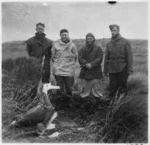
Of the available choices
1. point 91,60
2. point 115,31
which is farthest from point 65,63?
point 115,31

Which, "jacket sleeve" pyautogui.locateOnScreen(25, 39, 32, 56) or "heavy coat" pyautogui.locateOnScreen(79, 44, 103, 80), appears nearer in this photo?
"heavy coat" pyautogui.locateOnScreen(79, 44, 103, 80)

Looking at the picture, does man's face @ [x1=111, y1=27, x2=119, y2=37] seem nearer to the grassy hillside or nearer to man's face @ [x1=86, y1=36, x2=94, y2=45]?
the grassy hillside

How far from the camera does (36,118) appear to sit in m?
4.81

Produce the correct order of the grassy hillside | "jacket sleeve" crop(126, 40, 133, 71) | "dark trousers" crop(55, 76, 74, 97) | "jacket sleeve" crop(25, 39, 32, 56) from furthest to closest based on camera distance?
"jacket sleeve" crop(25, 39, 32, 56) < "dark trousers" crop(55, 76, 74, 97) < "jacket sleeve" crop(126, 40, 133, 71) < the grassy hillside

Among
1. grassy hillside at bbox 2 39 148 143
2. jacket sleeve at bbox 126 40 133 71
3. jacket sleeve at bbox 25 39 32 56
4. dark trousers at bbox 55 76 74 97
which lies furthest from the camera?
jacket sleeve at bbox 25 39 32 56

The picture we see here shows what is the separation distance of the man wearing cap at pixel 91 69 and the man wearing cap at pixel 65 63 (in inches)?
5.8

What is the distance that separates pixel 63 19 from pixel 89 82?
111 cm

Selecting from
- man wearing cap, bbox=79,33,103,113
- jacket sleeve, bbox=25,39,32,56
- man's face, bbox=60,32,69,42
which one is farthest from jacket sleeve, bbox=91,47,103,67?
jacket sleeve, bbox=25,39,32,56

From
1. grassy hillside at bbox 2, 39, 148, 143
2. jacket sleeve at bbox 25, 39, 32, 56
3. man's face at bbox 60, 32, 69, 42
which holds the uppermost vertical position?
→ man's face at bbox 60, 32, 69, 42

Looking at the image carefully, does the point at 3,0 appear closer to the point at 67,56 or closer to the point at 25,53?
the point at 25,53

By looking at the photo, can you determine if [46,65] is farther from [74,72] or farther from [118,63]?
[118,63]

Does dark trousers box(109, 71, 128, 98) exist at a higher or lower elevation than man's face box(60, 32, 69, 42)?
lower

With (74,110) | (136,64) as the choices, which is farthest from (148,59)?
(74,110)

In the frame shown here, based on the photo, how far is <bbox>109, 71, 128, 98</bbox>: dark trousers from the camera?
5.01 meters
